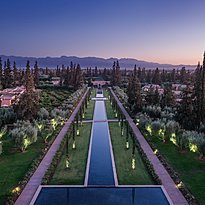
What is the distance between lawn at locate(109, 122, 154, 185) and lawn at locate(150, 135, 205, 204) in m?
2.40

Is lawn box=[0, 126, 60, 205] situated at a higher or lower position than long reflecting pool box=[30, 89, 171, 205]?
lower

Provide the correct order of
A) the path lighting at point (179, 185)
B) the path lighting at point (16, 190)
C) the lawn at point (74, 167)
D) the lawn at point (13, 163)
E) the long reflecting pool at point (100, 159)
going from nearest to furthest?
1. the path lighting at point (16, 190)
2. the path lighting at point (179, 185)
3. the lawn at point (13, 163)
4. the lawn at point (74, 167)
5. the long reflecting pool at point (100, 159)

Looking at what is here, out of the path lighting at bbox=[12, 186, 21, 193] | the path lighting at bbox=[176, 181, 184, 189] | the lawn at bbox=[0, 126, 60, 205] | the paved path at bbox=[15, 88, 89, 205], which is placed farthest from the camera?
the lawn at bbox=[0, 126, 60, 205]

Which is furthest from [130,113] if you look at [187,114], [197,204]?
[197,204]

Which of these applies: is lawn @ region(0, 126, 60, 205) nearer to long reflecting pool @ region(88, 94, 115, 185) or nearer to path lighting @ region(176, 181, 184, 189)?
long reflecting pool @ region(88, 94, 115, 185)

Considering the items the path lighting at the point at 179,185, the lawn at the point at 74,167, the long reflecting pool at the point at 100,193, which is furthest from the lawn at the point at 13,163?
the path lighting at the point at 179,185

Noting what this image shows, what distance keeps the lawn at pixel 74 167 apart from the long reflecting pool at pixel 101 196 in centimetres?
148

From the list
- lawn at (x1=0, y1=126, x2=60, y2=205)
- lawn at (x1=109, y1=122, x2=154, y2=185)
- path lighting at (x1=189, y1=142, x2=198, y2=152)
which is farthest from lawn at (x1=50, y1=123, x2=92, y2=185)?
path lighting at (x1=189, y1=142, x2=198, y2=152)

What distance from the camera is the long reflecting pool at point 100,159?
20.1m

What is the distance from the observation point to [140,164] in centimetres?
2330

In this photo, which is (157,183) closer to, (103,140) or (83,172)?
(83,172)

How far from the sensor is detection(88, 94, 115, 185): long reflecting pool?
20098 millimetres

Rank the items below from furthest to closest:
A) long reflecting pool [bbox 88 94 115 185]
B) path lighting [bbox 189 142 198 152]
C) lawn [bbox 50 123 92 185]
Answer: path lighting [bbox 189 142 198 152] → long reflecting pool [bbox 88 94 115 185] → lawn [bbox 50 123 92 185]

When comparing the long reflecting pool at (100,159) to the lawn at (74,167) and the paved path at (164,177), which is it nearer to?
the lawn at (74,167)
